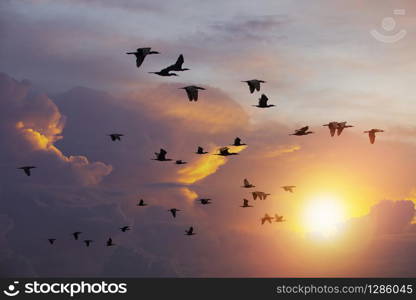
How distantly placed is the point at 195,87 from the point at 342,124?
92.8 ft

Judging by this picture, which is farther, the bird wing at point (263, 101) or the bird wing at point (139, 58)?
the bird wing at point (263, 101)

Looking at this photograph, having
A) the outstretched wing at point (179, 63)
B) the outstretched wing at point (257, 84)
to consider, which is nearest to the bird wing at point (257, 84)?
the outstretched wing at point (257, 84)

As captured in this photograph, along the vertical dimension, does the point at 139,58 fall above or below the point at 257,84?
below

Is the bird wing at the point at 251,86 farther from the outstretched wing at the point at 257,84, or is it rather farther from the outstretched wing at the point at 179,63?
the outstretched wing at the point at 179,63

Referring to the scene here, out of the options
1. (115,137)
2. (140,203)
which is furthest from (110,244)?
(115,137)

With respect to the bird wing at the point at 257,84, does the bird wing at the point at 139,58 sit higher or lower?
lower

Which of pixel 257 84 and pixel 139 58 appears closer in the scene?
pixel 139 58

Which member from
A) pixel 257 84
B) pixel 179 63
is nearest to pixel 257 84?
pixel 257 84

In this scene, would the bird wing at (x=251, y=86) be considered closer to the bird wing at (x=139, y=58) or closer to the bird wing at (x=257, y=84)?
the bird wing at (x=257, y=84)

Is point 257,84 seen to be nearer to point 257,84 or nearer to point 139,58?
point 257,84

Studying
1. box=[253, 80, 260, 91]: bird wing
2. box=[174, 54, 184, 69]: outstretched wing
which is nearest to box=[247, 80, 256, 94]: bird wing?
box=[253, 80, 260, 91]: bird wing

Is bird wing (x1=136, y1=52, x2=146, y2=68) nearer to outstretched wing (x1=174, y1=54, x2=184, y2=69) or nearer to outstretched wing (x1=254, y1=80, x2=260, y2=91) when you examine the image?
outstretched wing (x1=174, y1=54, x2=184, y2=69)

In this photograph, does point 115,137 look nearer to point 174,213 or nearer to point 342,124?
point 174,213

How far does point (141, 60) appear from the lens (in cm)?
9262
